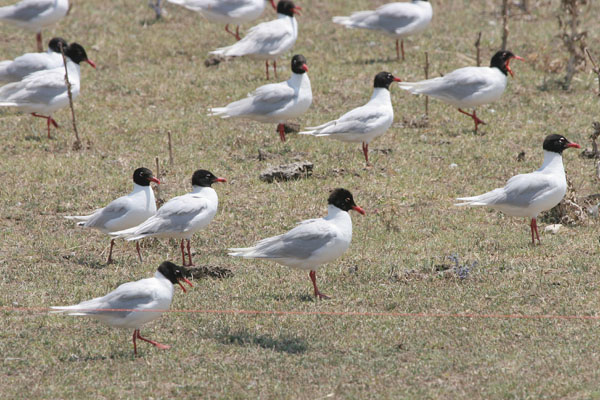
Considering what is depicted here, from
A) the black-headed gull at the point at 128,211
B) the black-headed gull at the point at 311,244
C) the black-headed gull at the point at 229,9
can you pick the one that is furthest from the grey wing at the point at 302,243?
the black-headed gull at the point at 229,9

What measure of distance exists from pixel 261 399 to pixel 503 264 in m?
4.05

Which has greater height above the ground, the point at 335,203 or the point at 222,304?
the point at 335,203

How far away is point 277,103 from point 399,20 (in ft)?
17.1

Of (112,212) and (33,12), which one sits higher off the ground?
(33,12)

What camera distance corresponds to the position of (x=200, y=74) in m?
17.6

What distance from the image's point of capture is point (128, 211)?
10.1m

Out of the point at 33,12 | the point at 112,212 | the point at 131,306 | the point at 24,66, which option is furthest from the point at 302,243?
the point at 33,12

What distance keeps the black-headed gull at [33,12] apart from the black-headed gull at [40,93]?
3519 millimetres

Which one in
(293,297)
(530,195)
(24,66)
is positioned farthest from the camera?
(24,66)

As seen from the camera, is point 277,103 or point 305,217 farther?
point 277,103

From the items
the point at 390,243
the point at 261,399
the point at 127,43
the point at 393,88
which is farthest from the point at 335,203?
the point at 127,43

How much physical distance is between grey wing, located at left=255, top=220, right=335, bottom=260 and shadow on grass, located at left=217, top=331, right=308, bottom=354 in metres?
0.96

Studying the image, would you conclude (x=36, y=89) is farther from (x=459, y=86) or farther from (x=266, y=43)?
(x=459, y=86)

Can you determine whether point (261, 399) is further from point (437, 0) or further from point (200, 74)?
point (437, 0)
